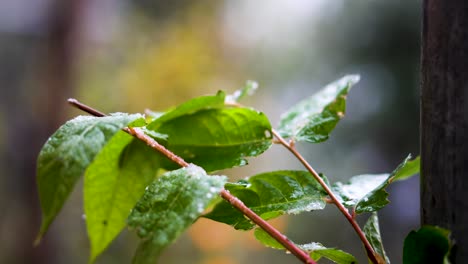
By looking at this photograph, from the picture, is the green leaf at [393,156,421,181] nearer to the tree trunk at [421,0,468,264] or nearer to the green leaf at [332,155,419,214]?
the green leaf at [332,155,419,214]

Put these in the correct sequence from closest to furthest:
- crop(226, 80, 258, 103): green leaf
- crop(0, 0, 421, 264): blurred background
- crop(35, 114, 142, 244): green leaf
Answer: crop(35, 114, 142, 244): green leaf < crop(226, 80, 258, 103): green leaf < crop(0, 0, 421, 264): blurred background

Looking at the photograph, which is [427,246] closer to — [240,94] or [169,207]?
[169,207]

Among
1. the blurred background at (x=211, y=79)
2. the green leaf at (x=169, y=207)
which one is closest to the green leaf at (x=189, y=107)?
the green leaf at (x=169, y=207)

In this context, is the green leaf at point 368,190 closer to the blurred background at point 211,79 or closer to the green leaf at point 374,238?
the green leaf at point 374,238

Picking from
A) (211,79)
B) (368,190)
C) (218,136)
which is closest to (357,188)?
(368,190)

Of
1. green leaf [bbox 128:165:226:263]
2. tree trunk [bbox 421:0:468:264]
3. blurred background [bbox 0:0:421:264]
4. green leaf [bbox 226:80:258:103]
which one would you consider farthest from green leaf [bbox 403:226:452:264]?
blurred background [bbox 0:0:421:264]

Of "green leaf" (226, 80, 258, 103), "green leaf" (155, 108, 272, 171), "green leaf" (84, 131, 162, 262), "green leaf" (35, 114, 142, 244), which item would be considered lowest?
"green leaf" (84, 131, 162, 262)

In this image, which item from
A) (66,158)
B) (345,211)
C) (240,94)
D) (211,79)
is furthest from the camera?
(211,79)
